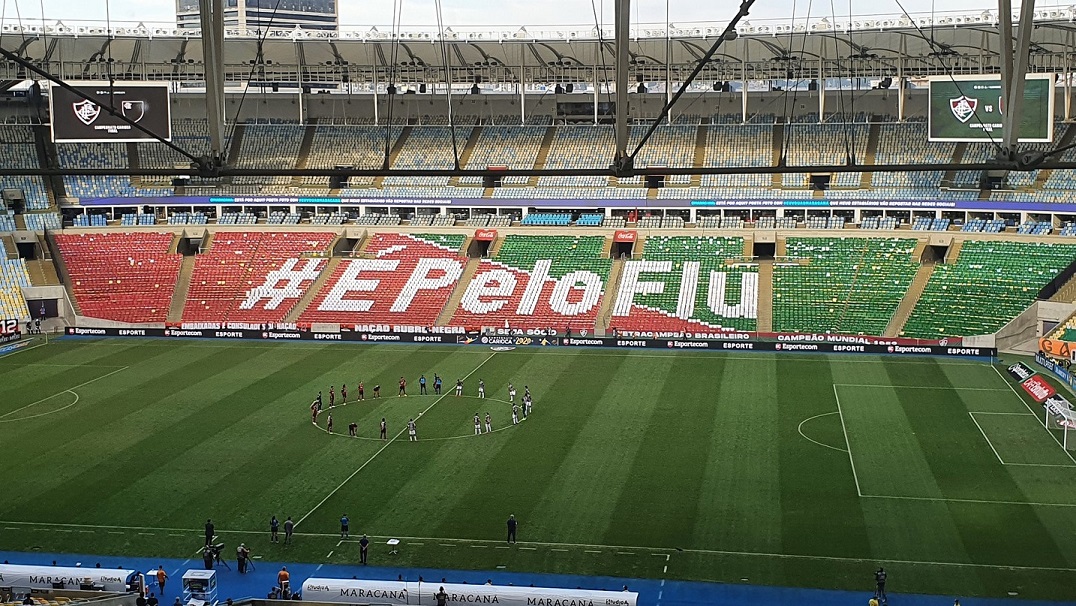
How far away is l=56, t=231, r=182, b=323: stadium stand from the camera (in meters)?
59.6

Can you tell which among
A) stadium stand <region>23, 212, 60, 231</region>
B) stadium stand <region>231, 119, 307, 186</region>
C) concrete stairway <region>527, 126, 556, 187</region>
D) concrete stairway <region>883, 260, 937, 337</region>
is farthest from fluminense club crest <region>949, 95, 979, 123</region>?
stadium stand <region>23, 212, 60, 231</region>

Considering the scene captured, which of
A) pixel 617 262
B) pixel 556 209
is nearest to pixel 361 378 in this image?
pixel 617 262

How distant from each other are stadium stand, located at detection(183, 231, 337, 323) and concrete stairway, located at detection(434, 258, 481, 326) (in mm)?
7798

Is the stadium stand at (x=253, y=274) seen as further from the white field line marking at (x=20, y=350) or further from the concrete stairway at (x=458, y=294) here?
the concrete stairway at (x=458, y=294)

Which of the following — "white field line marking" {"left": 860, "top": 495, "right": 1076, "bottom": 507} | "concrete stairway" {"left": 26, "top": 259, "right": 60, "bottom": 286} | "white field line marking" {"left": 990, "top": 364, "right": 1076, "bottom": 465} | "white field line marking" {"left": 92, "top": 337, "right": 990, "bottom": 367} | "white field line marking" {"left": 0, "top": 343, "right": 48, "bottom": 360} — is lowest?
"white field line marking" {"left": 92, "top": 337, "right": 990, "bottom": 367}

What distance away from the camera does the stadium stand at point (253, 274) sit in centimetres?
5928

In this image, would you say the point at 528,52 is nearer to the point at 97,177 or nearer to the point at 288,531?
the point at 97,177

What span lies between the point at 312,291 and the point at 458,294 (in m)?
7.70

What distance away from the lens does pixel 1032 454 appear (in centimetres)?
3288

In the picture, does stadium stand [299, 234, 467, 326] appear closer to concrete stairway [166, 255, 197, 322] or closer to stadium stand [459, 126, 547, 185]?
concrete stairway [166, 255, 197, 322]

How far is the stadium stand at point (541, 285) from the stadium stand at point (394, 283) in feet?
5.21

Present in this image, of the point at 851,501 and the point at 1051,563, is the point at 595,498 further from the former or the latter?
the point at 1051,563

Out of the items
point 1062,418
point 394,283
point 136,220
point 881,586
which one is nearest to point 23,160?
point 136,220

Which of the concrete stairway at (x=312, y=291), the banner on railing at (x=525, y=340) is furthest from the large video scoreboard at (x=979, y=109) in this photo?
the concrete stairway at (x=312, y=291)
